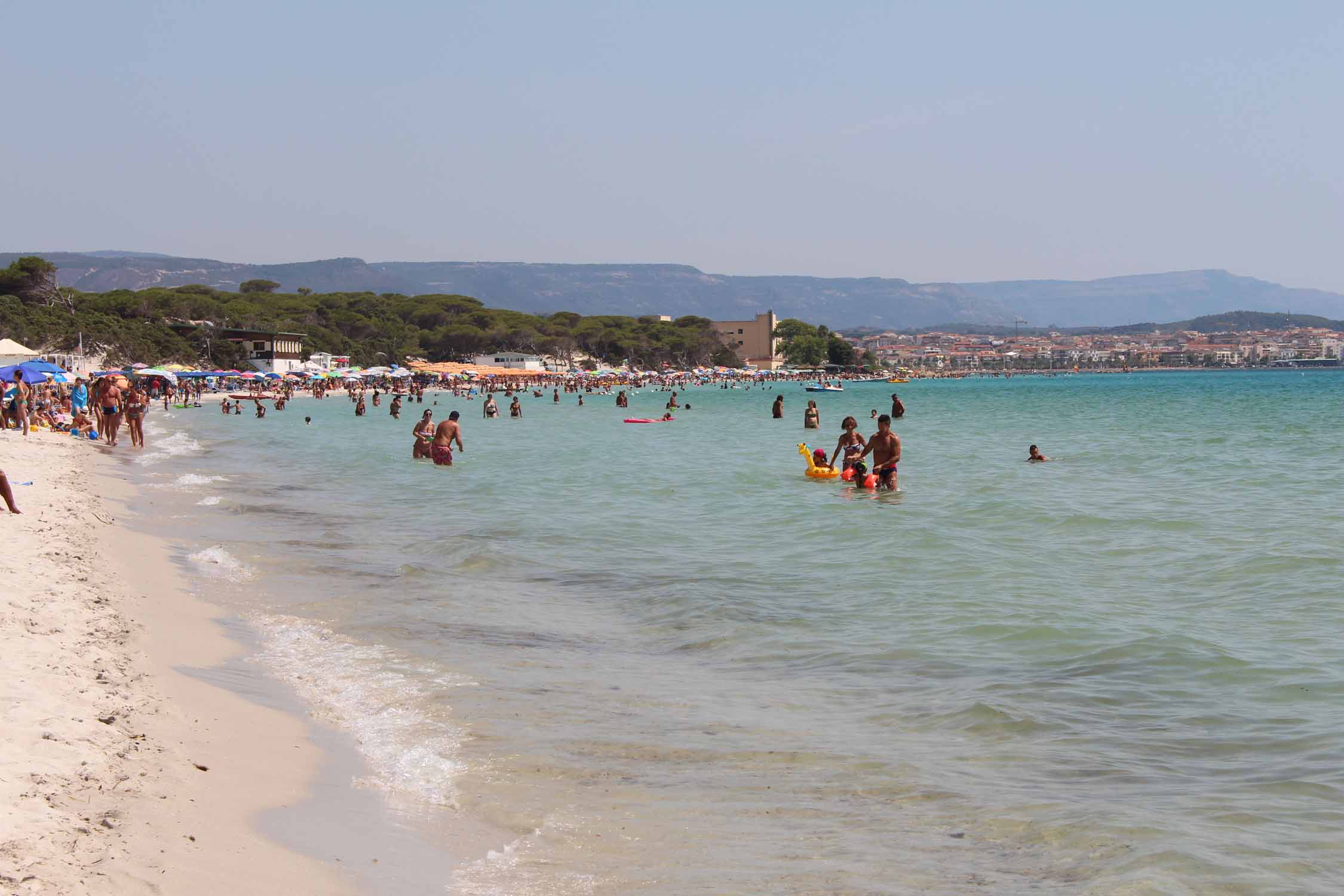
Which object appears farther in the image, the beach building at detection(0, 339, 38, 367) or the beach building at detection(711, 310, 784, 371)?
the beach building at detection(711, 310, 784, 371)

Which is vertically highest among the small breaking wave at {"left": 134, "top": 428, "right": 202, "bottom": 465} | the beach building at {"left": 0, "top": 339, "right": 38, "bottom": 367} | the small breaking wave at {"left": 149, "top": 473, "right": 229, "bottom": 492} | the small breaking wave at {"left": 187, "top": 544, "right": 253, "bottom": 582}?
the beach building at {"left": 0, "top": 339, "right": 38, "bottom": 367}

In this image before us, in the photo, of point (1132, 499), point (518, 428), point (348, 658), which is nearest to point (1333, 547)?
point (1132, 499)

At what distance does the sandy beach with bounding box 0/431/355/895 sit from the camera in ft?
11.1

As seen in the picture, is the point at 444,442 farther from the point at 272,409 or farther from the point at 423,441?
the point at 272,409

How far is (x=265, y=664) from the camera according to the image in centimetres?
643

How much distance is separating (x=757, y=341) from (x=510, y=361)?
7156cm

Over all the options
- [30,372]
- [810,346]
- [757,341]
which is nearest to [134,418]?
[30,372]

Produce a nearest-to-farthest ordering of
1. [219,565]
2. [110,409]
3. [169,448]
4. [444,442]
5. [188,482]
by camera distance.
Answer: [219,565]
[188,482]
[444,442]
[110,409]
[169,448]

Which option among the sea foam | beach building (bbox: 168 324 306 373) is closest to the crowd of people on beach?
the sea foam

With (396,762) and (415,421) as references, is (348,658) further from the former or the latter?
(415,421)

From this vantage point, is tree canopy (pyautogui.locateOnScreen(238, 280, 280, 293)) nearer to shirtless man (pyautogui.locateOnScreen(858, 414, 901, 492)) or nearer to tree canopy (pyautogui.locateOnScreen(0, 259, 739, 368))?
tree canopy (pyautogui.locateOnScreen(0, 259, 739, 368))

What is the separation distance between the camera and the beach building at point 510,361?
107 metres

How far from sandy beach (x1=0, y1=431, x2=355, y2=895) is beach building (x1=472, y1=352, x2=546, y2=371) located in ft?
325

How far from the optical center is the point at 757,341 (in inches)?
6821
